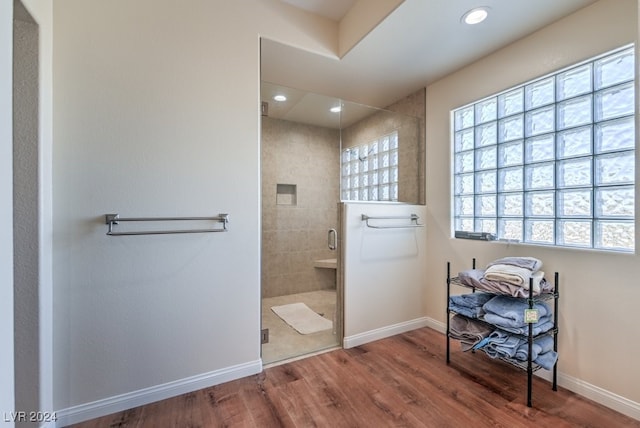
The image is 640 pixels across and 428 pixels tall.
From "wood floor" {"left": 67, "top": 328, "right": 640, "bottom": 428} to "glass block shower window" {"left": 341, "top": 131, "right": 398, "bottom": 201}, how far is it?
147cm

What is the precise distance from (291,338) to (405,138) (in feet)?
7.24

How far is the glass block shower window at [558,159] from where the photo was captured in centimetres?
160

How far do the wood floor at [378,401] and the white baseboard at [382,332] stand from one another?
0.76ft

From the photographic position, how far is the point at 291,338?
249 centimetres

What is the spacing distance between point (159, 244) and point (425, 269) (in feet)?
7.71

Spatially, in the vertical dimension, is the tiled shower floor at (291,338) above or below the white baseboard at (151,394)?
below

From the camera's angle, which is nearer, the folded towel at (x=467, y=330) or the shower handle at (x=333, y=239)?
the folded towel at (x=467, y=330)

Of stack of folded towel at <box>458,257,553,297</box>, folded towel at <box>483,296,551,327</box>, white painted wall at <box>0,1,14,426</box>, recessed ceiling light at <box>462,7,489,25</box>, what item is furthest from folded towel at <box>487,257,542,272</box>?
white painted wall at <box>0,1,14,426</box>

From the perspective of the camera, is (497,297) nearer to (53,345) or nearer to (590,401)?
(590,401)

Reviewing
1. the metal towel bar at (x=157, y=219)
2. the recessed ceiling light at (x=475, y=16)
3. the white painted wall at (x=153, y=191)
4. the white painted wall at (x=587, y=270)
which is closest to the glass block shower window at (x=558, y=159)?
the white painted wall at (x=587, y=270)

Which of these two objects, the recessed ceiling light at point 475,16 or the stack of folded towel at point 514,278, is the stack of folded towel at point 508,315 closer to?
the stack of folded towel at point 514,278

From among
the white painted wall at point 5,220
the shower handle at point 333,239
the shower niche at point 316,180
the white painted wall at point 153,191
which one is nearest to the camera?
the white painted wall at point 5,220

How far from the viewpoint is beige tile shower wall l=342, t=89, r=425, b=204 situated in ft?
9.15

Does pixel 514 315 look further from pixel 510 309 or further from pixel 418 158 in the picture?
pixel 418 158
